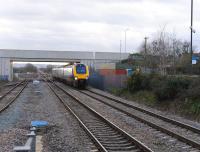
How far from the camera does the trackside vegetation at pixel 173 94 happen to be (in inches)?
881

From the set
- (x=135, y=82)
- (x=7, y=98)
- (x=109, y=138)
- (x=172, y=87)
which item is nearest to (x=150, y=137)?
(x=109, y=138)

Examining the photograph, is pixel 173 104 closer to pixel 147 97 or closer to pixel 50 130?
pixel 147 97

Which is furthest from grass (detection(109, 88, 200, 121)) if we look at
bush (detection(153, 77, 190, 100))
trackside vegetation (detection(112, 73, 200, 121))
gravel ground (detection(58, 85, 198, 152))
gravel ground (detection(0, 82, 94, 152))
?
gravel ground (detection(0, 82, 94, 152))

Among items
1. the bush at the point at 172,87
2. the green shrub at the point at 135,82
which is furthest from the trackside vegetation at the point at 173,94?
the green shrub at the point at 135,82

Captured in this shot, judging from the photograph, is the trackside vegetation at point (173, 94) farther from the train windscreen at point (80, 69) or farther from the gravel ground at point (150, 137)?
the train windscreen at point (80, 69)

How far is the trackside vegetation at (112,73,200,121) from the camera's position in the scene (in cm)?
2238

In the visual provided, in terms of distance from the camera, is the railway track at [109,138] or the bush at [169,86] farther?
the bush at [169,86]

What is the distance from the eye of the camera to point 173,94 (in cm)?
2597

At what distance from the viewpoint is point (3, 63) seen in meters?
91.8

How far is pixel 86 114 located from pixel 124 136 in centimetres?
794

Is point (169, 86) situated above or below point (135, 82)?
above

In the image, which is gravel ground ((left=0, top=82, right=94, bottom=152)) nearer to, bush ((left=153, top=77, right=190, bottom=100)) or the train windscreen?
bush ((left=153, top=77, right=190, bottom=100))

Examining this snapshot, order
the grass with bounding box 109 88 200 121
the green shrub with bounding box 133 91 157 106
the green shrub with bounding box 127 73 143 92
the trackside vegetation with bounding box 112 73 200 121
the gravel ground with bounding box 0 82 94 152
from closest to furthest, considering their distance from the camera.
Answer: the gravel ground with bounding box 0 82 94 152 → the grass with bounding box 109 88 200 121 → the trackside vegetation with bounding box 112 73 200 121 → the green shrub with bounding box 133 91 157 106 → the green shrub with bounding box 127 73 143 92

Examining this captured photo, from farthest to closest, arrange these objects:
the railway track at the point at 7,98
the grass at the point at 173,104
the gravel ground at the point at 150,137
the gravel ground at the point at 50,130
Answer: the railway track at the point at 7,98, the grass at the point at 173,104, the gravel ground at the point at 50,130, the gravel ground at the point at 150,137
